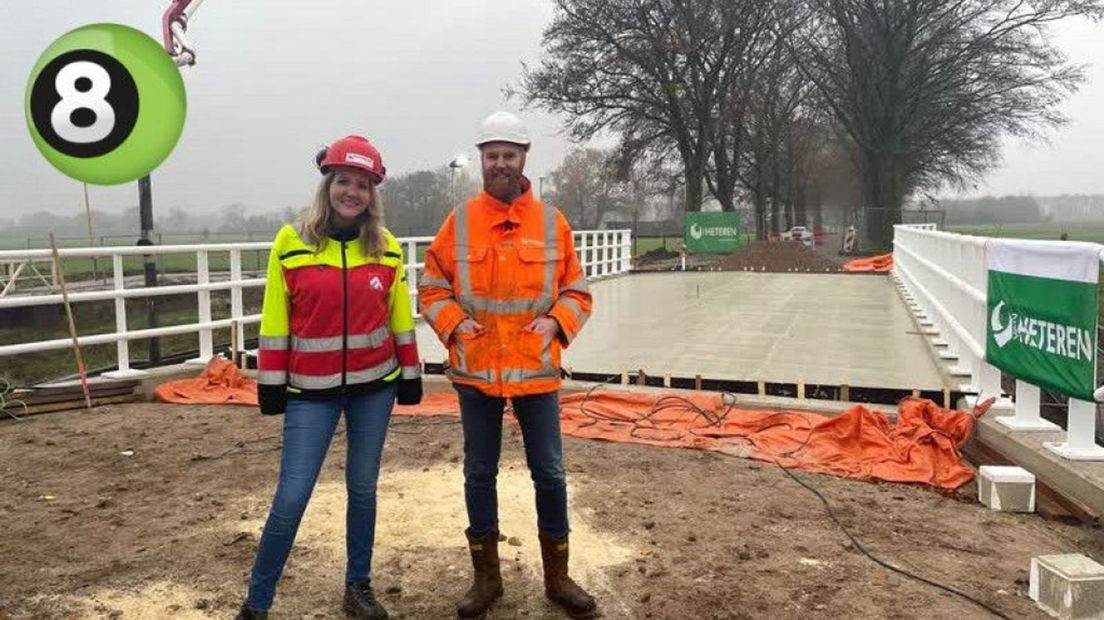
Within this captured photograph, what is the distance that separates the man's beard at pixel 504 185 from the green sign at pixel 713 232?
29786 millimetres

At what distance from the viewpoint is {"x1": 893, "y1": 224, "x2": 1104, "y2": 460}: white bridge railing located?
464 cm

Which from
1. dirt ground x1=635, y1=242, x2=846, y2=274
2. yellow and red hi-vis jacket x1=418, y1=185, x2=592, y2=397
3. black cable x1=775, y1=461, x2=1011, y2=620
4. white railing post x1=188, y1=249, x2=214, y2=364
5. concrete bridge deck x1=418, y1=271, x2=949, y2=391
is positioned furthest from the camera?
dirt ground x1=635, y1=242, x2=846, y2=274

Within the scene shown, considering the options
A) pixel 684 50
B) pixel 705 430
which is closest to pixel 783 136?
pixel 684 50

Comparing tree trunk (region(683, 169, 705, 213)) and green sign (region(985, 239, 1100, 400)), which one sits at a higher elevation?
tree trunk (region(683, 169, 705, 213))

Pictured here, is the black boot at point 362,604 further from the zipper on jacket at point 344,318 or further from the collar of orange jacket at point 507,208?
the collar of orange jacket at point 507,208

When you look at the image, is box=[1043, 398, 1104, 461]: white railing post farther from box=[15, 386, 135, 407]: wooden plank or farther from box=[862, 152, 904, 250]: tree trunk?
box=[862, 152, 904, 250]: tree trunk

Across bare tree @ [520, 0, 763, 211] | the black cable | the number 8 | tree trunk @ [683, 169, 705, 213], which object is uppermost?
bare tree @ [520, 0, 763, 211]

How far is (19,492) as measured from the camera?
4859mm

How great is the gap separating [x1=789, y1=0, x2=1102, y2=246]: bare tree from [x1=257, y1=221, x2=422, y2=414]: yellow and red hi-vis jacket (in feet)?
110

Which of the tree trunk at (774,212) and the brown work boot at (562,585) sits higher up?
the tree trunk at (774,212)

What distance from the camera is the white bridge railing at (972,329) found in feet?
15.2

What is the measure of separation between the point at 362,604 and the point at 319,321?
1.09 metres

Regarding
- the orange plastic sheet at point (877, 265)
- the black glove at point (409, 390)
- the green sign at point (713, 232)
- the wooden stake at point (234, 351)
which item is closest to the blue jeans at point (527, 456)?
the black glove at point (409, 390)

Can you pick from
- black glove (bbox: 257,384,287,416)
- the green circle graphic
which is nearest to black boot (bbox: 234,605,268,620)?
black glove (bbox: 257,384,287,416)
